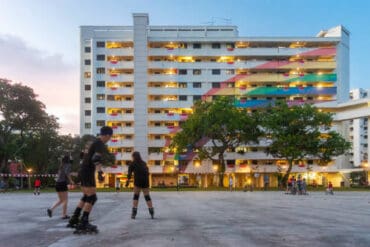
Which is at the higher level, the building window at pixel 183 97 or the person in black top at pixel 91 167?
the building window at pixel 183 97

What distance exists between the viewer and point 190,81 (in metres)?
90.2

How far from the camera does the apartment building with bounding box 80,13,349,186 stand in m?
87.6

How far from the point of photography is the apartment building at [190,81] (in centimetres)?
8756

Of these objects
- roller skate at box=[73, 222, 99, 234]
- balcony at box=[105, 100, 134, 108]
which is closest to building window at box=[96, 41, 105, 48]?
balcony at box=[105, 100, 134, 108]

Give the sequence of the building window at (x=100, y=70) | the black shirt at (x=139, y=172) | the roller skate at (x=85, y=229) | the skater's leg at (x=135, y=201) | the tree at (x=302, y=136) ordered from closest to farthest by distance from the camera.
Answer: the roller skate at (x=85, y=229) < the skater's leg at (x=135, y=201) < the black shirt at (x=139, y=172) < the tree at (x=302, y=136) < the building window at (x=100, y=70)

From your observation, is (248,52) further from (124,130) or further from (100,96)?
(100,96)

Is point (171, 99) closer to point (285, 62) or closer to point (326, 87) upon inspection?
point (285, 62)

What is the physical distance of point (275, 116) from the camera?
63594 mm

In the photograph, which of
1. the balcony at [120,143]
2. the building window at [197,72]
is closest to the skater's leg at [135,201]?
the balcony at [120,143]

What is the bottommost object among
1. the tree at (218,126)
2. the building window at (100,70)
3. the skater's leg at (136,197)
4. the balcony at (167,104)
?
the skater's leg at (136,197)

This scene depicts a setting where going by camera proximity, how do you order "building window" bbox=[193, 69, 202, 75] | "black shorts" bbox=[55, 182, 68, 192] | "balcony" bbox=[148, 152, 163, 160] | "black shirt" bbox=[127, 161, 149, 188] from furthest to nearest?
"building window" bbox=[193, 69, 202, 75], "balcony" bbox=[148, 152, 163, 160], "black shorts" bbox=[55, 182, 68, 192], "black shirt" bbox=[127, 161, 149, 188]

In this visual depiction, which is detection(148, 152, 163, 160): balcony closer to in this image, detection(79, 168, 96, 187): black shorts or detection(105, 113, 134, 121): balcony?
detection(105, 113, 134, 121): balcony

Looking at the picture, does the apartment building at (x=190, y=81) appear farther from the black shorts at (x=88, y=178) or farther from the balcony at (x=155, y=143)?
the black shorts at (x=88, y=178)

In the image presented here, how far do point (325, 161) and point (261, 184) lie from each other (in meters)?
27.0
